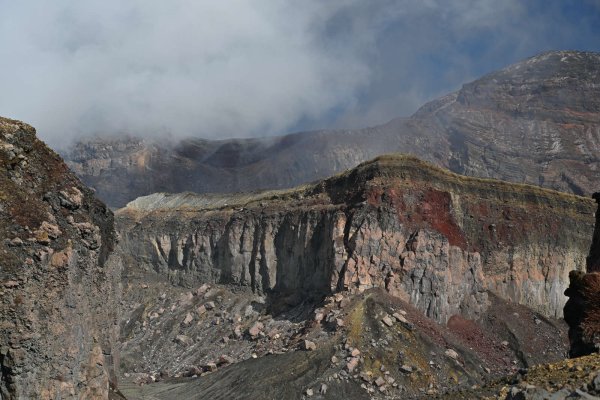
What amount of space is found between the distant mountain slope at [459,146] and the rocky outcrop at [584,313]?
120600 mm

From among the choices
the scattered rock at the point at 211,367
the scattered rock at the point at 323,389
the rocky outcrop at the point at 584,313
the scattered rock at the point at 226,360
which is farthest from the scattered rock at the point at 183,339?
the rocky outcrop at the point at 584,313

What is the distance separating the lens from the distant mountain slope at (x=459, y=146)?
14900cm

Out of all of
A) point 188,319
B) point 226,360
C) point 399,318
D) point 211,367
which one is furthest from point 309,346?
point 188,319

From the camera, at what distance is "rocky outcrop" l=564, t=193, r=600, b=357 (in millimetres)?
24672

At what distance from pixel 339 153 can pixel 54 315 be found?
134 metres

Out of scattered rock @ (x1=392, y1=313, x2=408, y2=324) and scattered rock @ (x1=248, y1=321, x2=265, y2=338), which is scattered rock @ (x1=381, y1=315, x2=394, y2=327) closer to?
scattered rock @ (x1=392, y1=313, x2=408, y2=324)

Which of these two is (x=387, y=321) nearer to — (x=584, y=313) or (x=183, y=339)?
(x=183, y=339)

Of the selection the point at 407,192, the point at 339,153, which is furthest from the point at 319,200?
the point at 339,153

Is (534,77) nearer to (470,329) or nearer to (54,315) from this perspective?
(470,329)

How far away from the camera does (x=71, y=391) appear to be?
29047 millimetres

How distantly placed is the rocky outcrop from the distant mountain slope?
396ft

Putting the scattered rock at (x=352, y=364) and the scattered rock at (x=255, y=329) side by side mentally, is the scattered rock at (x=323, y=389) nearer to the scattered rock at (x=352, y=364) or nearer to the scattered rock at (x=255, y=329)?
the scattered rock at (x=352, y=364)

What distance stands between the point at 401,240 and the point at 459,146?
302 feet

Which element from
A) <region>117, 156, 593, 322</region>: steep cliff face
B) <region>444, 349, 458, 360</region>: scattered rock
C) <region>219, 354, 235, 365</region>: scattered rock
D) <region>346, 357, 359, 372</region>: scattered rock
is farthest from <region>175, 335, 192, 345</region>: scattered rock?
<region>444, 349, 458, 360</region>: scattered rock
